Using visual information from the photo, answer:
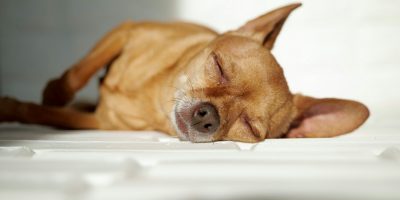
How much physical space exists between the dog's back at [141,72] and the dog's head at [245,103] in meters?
0.34

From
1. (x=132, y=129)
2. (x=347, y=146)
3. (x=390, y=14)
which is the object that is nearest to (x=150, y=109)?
(x=132, y=129)

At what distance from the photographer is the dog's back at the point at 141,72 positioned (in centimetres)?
287

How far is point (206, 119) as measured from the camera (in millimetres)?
2193

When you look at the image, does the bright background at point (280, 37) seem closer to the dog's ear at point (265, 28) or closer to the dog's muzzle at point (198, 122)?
the dog's ear at point (265, 28)

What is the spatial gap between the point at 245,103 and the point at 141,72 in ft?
3.07

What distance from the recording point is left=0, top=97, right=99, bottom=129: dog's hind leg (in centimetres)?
300

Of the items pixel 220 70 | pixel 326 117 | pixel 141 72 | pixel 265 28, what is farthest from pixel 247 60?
pixel 141 72

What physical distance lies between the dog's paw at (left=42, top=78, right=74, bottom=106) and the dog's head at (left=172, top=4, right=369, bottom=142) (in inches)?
41.2

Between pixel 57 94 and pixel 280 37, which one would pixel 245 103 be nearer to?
pixel 57 94

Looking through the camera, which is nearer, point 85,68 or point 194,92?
point 194,92

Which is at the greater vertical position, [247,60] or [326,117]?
[247,60]

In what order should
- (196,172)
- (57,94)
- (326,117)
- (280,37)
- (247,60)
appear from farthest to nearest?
(280,37)
(57,94)
(326,117)
(247,60)
(196,172)

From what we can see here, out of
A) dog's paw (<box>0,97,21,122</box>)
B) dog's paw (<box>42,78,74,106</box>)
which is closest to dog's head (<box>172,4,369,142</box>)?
dog's paw (<box>42,78,74,106</box>)

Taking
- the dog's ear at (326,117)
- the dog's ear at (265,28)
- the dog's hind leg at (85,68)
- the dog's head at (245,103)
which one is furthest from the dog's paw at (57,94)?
the dog's ear at (326,117)
